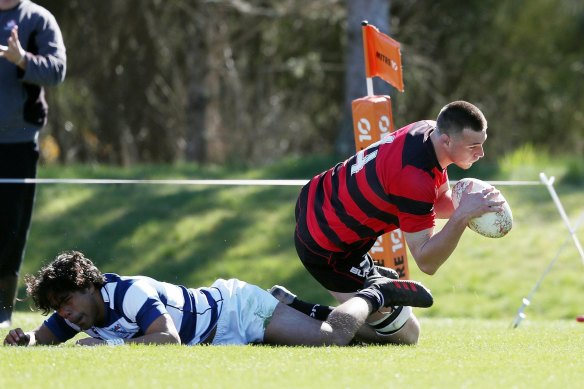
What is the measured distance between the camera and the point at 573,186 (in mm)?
15500

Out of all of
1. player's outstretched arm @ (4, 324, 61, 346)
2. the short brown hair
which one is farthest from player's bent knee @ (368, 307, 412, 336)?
player's outstretched arm @ (4, 324, 61, 346)

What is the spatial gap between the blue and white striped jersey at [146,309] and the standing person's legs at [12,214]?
1.73 meters

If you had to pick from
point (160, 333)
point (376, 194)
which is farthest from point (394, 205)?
point (160, 333)

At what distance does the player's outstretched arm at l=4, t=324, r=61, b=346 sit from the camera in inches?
250

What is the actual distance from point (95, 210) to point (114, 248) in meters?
1.08

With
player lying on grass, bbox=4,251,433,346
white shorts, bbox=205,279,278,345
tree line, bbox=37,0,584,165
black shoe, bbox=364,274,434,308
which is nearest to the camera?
player lying on grass, bbox=4,251,433,346

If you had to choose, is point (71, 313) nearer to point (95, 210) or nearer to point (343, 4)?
point (95, 210)

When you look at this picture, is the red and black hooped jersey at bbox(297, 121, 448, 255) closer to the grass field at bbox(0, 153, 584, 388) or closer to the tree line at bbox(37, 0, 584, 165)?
the grass field at bbox(0, 153, 584, 388)

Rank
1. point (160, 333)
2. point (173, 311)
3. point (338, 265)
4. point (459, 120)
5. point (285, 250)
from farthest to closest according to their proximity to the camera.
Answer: point (285, 250) → point (338, 265) → point (173, 311) → point (459, 120) → point (160, 333)

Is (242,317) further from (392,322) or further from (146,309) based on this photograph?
(392,322)

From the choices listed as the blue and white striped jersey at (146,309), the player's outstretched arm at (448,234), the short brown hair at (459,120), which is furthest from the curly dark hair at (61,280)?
the short brown hair at (459,120)

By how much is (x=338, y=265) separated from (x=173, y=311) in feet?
3.77

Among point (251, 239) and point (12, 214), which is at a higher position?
point (12, 214)

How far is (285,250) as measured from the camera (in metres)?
13.7
